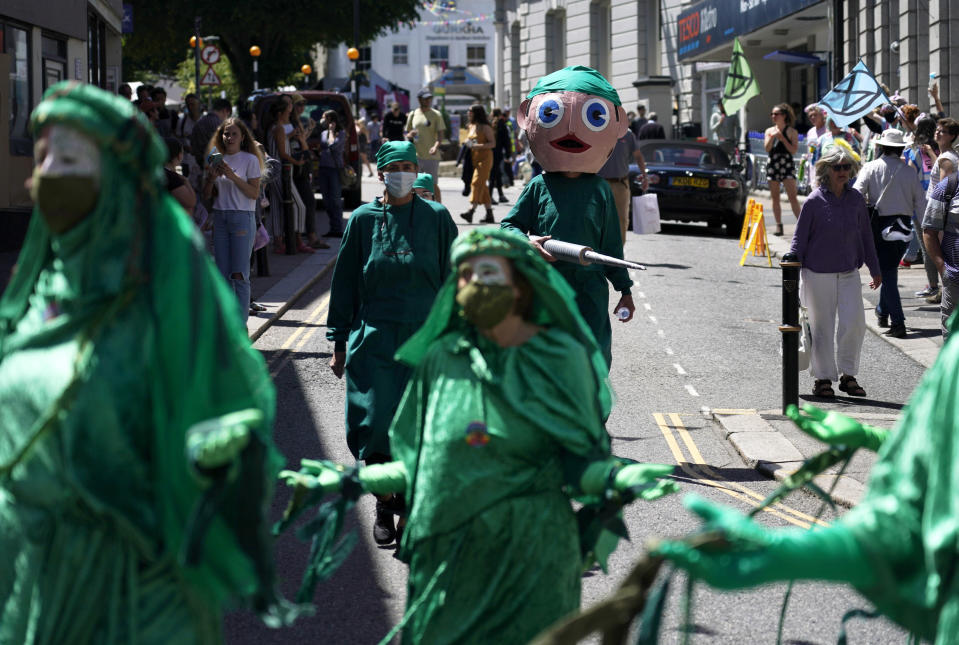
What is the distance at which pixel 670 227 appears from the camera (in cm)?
2328

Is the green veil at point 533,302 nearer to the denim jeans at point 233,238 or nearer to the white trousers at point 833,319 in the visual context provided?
the white trousers at point 833,319

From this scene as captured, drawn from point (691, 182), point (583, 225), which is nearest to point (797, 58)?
point (691, 182)

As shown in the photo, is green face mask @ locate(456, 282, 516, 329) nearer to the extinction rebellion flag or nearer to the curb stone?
the curb stone

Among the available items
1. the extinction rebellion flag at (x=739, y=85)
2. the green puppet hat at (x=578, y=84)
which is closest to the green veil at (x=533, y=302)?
the green puppet hat at (x=578, y=84)

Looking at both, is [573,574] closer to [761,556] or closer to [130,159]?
[761,556]

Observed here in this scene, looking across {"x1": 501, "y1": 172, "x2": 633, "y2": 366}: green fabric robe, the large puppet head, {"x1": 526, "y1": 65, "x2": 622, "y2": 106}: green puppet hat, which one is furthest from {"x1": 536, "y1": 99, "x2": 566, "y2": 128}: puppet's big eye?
{"x1": 501, "y1": 172, "x2": 633, "y2": 366}: green fabric robe

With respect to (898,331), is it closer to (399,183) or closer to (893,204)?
(893,204)

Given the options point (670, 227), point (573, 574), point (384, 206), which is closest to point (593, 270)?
point (384, 206)

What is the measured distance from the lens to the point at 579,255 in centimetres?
670

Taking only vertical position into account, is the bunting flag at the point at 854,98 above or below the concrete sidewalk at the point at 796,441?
above

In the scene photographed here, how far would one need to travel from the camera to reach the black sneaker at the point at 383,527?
6469mm

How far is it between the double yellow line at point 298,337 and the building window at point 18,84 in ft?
20.4

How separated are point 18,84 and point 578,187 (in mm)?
13647

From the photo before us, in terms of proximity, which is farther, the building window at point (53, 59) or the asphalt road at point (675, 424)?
the building window at point (53, 59)
